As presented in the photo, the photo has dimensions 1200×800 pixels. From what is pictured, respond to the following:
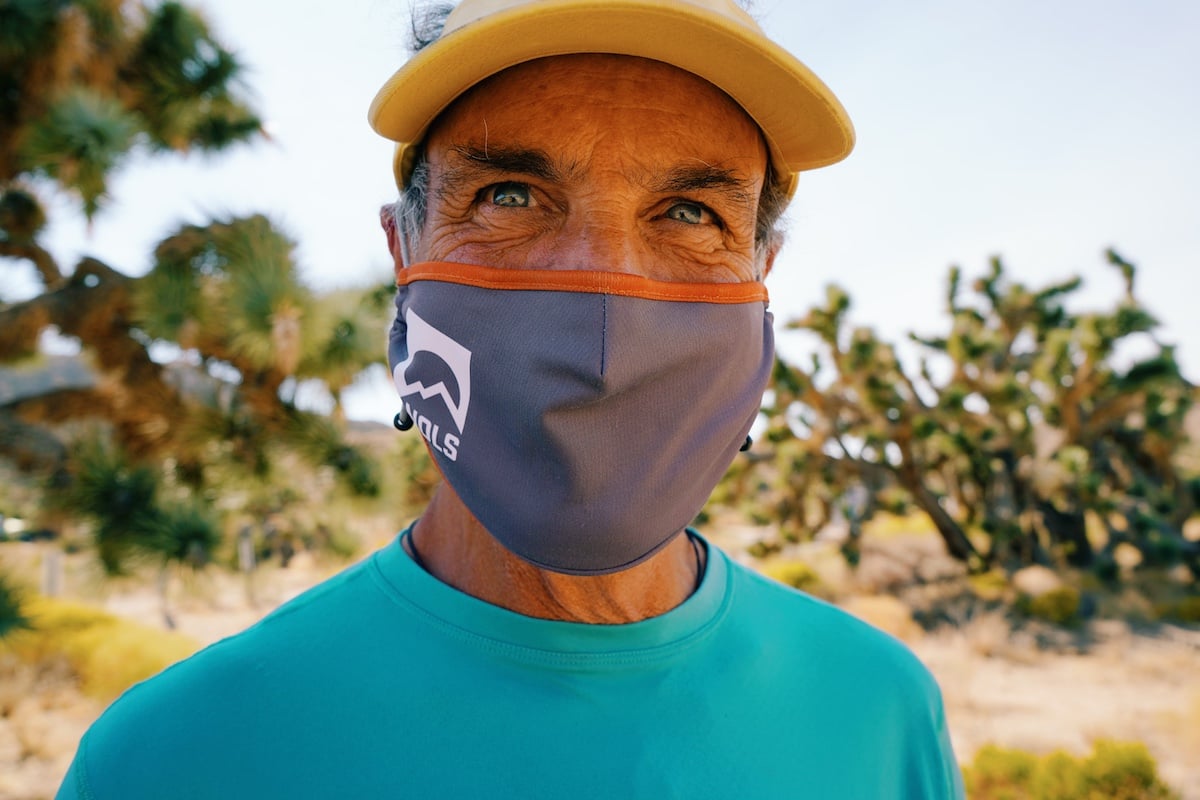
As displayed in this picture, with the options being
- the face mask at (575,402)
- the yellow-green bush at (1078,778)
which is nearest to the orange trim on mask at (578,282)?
the face mask at (575,402)

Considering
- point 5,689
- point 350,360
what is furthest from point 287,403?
point 5,689

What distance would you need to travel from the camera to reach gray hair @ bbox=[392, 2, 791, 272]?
1.26 m

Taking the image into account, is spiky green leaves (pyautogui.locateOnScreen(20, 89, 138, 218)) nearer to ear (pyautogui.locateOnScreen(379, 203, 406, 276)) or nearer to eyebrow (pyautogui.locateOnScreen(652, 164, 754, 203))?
ear (pyautogui.locateOnScreen(379, 203, 406, 276))

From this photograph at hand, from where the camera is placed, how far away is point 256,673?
3.25ft

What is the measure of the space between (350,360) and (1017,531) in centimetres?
1277

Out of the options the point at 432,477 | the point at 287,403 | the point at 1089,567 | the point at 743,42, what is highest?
the point at 743,42

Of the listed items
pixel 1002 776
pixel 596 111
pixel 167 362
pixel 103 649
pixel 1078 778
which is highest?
pixel 596 111

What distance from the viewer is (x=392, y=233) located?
4.67 feet

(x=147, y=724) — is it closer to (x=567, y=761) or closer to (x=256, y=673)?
(x=256, y=673)

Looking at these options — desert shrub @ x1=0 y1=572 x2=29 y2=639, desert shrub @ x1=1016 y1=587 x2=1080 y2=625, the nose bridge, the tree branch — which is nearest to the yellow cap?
the nose bridge

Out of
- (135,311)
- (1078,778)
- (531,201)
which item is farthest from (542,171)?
A: (1078,778)

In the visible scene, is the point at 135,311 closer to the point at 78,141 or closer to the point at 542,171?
the point at 78,141

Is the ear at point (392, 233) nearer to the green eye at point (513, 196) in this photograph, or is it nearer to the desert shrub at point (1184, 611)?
the green eye at point (513, 196)

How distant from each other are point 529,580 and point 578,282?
18.2 inches
